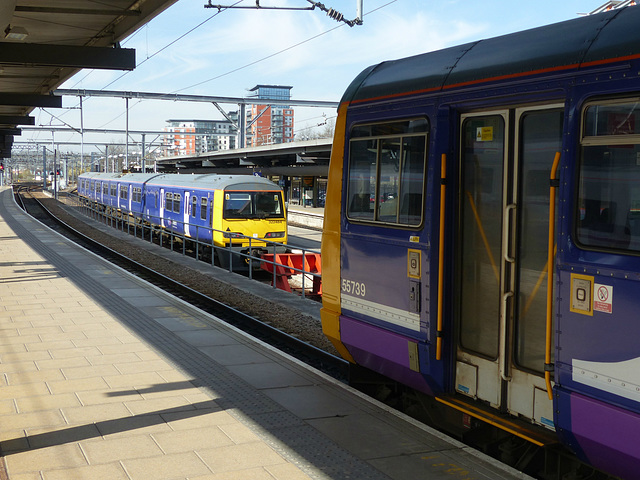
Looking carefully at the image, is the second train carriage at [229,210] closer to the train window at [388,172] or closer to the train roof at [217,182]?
the train roof at [217,182]

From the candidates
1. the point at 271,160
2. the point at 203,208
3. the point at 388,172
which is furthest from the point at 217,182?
the point at 271,160

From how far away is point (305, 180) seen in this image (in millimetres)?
53375

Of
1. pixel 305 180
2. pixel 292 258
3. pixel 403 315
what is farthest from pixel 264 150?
pixel 403 315

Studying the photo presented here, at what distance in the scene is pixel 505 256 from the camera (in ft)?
16.4

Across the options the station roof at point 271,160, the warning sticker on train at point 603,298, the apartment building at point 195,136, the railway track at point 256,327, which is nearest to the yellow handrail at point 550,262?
the warning sticker on train at point 603,298

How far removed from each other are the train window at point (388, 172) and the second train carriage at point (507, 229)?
2 centimetres

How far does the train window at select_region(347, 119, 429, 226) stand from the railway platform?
1913 millimetres

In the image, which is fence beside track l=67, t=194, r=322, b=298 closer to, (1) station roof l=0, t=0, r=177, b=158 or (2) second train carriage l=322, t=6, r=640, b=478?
(1) station roof l=0, t=0, r=177, b=158

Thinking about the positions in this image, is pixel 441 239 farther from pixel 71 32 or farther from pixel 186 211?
pixel 186 211

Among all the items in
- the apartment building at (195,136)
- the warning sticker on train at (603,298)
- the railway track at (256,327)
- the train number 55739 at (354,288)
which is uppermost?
the apartment building at (195,136)

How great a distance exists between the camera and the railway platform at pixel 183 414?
5.23 meters

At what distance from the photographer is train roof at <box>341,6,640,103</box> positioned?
168 inches

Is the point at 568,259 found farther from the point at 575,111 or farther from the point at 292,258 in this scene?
the point at 292,258

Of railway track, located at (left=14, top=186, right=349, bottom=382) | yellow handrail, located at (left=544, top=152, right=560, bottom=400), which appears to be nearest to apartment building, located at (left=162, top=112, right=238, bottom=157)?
railway track, located at (left=14, top=186, right=349, bottom=382)
